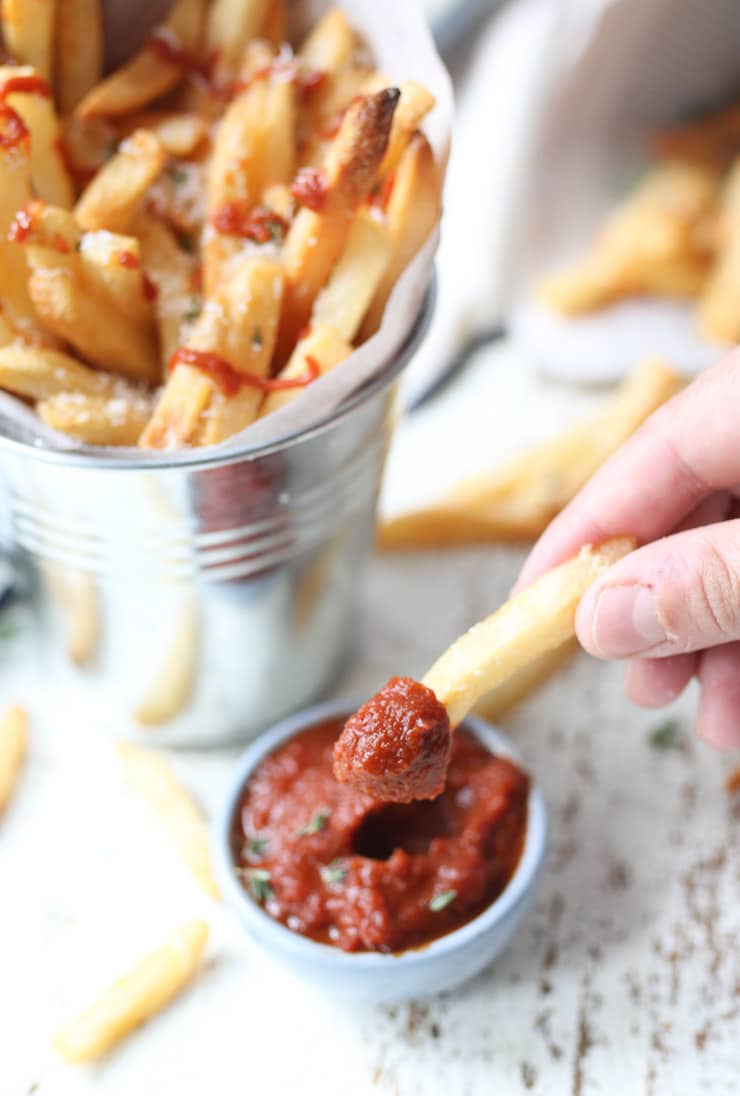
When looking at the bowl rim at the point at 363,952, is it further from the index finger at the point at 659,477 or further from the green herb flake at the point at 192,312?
the green herb flake at the point at 192,312

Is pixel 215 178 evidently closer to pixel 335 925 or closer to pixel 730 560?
pixel 730 560

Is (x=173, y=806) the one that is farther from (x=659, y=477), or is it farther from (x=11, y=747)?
(x=659, y=477)

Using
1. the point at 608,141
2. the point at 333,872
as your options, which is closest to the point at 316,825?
the point at 333,872

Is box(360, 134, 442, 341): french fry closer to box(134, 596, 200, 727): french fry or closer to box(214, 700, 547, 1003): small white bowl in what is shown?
box(134, 596, 200, 727): french fry

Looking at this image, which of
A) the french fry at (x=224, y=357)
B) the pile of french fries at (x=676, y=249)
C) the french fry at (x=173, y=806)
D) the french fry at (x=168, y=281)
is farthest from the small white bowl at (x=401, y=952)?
the pile of french fries at (x=676, y=249)

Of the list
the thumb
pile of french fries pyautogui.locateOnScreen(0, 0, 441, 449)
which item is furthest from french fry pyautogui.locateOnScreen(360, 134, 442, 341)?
the thumb
